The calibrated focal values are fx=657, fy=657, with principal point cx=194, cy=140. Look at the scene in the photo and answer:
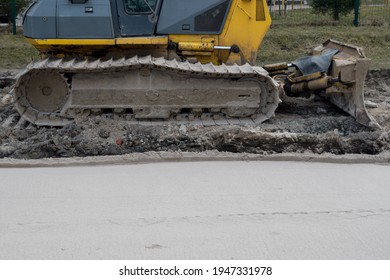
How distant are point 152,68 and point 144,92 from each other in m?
0.34

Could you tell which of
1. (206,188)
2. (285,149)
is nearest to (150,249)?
(206,188)

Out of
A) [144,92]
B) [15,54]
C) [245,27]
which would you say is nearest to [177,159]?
[144,92]

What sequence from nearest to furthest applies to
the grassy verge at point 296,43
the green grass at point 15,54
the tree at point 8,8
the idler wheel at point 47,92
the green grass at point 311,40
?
1. the idler wheel at point 47,92
2. the green grass at point 15,54
3. the grassy verge at point 296,43
4. the green grass at point 311,40
5. the tree at point 8,8

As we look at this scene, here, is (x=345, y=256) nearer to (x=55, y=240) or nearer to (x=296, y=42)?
(x=55, y=240)

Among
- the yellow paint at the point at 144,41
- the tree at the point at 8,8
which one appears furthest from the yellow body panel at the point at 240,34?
the tree at the point at 8,8

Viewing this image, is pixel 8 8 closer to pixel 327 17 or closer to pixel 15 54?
pixel 15 54

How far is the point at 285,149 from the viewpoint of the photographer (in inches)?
307

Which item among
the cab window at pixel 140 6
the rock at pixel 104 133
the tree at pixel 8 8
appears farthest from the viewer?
the tree at pixel 8 8

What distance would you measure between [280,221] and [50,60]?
5.17 m

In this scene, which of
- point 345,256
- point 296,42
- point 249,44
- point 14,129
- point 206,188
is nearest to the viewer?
point 345,256

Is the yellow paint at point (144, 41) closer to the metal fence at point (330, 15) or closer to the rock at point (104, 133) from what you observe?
the rock at point (104, 133)

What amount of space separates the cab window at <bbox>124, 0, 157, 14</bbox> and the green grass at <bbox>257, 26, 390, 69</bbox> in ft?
21.7

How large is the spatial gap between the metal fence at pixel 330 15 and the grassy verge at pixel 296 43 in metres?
0.60

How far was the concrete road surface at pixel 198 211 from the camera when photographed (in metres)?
4.43
